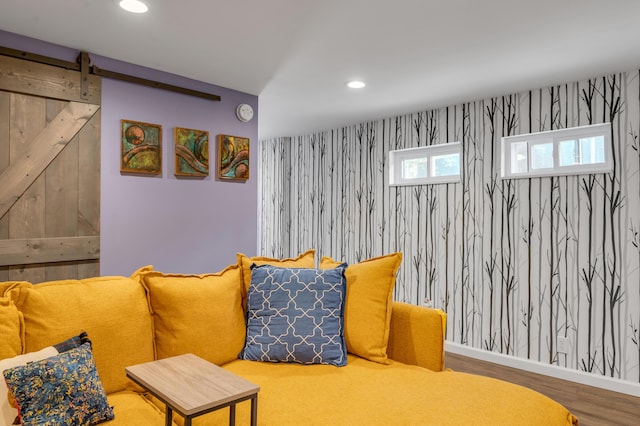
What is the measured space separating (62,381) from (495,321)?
355 cm

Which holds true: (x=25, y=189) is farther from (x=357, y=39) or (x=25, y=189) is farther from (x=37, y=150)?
(x=357, y=39)

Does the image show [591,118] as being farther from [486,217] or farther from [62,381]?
[62,381]

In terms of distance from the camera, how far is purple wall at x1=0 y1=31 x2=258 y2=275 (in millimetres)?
2928

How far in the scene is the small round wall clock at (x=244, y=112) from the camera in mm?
3662

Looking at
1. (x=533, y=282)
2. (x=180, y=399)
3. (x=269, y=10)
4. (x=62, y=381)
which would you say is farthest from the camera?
(x=533, y=282)

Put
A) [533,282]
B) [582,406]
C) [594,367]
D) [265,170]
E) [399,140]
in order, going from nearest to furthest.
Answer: [582,406], [594,367], [533,282], [399,140], [265,170]

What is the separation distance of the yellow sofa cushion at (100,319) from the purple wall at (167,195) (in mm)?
1202

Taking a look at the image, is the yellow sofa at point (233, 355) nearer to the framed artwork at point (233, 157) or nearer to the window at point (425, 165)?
the framed artwork at point (233, 157)

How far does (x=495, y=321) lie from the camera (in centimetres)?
383

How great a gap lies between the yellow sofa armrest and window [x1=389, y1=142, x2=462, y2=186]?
2358 millimetres

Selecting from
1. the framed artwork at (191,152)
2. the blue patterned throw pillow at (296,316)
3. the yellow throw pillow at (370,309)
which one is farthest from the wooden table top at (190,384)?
the framed artwork at (191,152)

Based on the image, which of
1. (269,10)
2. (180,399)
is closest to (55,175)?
(269,10)

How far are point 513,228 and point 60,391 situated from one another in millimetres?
3570

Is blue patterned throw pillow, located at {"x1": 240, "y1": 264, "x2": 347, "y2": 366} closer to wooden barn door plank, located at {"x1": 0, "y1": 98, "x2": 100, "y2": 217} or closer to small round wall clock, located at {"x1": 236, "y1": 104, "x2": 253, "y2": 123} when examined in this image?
wooden barn door plank, located at {"x1": 0, "y1": 98, "x2": 100, "y2": 217}
